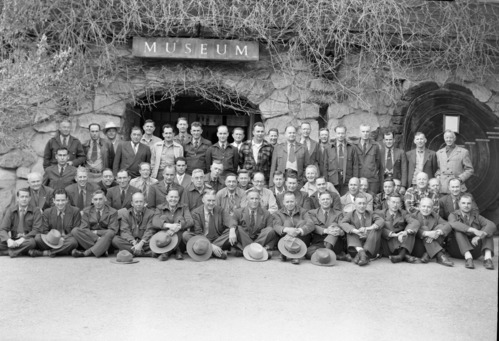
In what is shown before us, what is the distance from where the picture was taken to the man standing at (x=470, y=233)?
6.50 metres

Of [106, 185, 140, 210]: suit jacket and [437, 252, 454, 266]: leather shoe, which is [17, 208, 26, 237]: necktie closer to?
[106, 185, 140, 210]: suit jacket

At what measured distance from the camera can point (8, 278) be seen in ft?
17.3

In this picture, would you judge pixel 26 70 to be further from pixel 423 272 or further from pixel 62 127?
pixel 423 272

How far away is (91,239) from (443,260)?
3.89 meters

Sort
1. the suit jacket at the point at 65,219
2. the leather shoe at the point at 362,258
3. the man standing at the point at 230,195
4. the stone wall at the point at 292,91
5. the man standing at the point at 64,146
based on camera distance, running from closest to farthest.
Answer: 1. the leather shoe at the point at 362,258
2. the suit jacket at the point at 65,219
3. the man standing at the point at 230,195
4. the man standing at the point at 64,146
5. the stone wall at the point at 292,91

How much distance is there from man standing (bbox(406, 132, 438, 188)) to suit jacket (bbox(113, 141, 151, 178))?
3.55 metres

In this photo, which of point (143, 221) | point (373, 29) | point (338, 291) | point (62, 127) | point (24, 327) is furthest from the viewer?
point (373, 29)

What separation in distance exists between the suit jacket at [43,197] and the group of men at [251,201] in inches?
0.5

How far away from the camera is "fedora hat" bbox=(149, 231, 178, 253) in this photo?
6.33 metres

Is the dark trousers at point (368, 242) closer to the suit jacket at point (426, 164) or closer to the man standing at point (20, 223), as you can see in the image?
the suit jacket at point (426, 164)

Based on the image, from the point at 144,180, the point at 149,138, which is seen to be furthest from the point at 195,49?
the point at 144,180

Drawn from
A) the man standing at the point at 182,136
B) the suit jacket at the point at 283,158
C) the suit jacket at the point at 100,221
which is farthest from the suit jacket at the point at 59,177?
the suit jacket at the point at 283,158

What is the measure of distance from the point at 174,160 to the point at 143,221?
132 centimetres

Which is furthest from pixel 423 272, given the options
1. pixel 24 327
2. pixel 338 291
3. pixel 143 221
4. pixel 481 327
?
pixel 24 327
